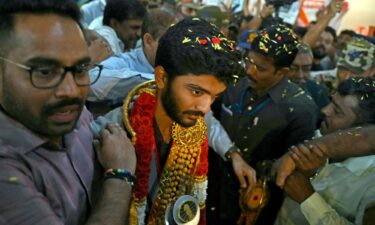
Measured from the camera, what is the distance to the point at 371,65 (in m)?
3.68

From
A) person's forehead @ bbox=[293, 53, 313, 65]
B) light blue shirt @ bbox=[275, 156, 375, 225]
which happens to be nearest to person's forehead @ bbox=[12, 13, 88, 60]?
light blue shirt @ bbox=[275, 156, 375, 225]

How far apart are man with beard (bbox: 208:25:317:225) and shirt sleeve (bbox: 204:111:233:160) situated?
0.31m

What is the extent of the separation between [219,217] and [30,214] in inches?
83.6

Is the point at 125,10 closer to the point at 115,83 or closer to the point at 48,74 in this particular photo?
A: the point at 115,83

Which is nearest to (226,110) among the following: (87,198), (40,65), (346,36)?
(87,198)

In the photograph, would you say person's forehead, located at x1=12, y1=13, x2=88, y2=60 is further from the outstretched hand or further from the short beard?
the outstretched hand

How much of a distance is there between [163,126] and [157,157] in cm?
15

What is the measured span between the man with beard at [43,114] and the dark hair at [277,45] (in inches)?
68.2

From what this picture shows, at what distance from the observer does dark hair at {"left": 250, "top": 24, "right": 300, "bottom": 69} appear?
2645 millimetres

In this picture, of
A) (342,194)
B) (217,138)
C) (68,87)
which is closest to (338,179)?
(342,194)

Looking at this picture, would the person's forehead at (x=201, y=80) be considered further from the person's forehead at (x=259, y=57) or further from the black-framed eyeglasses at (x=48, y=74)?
the person's forehead at (x=259, y=57)

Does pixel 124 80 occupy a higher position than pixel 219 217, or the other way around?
pixel 124 80

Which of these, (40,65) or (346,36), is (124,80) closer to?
(40,65)

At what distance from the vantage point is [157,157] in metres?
1.77
